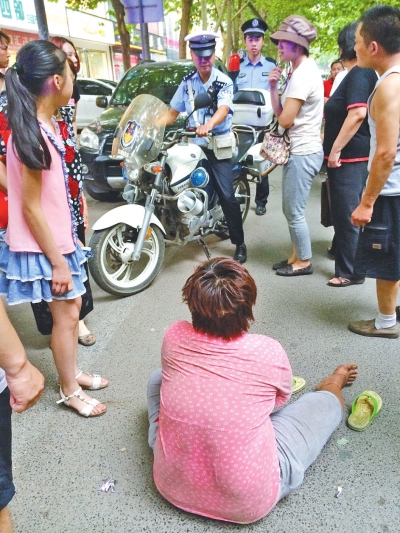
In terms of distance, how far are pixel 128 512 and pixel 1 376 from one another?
0.92 meters

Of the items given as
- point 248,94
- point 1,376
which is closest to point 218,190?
point 248,94

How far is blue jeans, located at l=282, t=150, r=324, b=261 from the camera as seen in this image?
3535mm

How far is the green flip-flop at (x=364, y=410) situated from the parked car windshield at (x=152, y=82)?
190 inches

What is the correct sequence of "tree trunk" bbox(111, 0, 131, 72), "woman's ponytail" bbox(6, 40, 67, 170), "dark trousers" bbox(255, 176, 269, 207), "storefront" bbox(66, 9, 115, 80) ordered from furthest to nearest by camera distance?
"storefront" bbox(66, 9, 115, 80) < "tree trunk" bbox(111, 0, 131, 72) < "dark trousers" bbox(255, 176, 269, 207) < "woman's ponytail" bbox(6, 40, 67, 170)

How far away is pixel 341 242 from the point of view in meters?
3.55

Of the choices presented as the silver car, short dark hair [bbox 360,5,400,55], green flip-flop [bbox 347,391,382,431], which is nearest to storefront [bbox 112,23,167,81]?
the silver car

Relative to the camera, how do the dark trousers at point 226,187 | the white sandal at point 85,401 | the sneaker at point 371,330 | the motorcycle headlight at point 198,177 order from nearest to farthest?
the white sandal at point 85,401
the sneaker at point 371,330
the motorcycle headlight at point 198,177
the dark trousers at point 226,187

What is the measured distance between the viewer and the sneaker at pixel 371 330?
9.55 ft

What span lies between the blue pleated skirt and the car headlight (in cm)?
379

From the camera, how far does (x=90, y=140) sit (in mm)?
5555

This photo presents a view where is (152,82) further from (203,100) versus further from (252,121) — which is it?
(203,100)

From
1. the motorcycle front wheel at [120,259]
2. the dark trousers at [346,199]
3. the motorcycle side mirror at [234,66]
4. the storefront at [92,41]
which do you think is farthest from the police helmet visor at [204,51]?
the storefront at [92,41]

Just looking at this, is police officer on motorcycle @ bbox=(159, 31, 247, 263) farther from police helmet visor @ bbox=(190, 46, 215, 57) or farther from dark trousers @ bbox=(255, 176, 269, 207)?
dark trousers @ bbox=(255, 176, 269, 207)

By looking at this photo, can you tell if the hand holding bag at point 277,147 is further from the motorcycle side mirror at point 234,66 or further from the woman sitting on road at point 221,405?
the motorcycle side mirror at point 234,66
